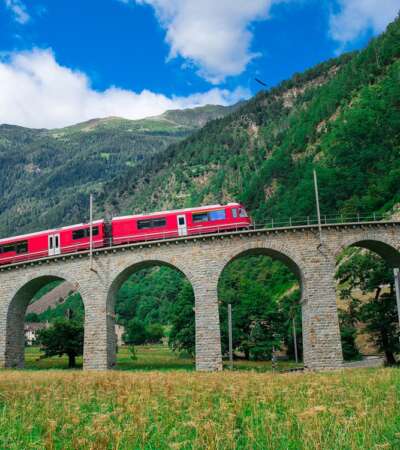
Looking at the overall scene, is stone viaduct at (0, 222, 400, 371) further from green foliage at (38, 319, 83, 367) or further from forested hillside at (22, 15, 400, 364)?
green foliage at (38, 319, 83, 367)

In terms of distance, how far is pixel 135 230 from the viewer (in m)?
38.6

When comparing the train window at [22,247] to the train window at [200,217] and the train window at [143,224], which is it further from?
the train window at [200,217]

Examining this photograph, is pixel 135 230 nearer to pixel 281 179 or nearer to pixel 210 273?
pixel 210 273


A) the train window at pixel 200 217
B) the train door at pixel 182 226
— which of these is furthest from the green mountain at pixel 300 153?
the train door at pixel 182 226

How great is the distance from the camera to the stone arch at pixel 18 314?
3878 centimetres

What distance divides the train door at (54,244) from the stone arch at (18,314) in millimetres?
1811

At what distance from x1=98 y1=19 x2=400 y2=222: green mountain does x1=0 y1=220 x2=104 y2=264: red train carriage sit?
148 ft

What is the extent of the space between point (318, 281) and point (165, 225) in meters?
13.1

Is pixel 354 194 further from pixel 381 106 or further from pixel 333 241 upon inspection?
pixel 333 241

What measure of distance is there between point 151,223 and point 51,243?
9330 millimetres

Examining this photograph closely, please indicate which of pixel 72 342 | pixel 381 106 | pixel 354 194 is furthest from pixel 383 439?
pixel 381 106

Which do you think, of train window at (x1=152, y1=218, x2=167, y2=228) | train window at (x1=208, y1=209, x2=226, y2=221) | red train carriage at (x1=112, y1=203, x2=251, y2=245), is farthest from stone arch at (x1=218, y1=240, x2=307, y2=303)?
train window at (x1=152, y1=218, x2=167, y2=228)

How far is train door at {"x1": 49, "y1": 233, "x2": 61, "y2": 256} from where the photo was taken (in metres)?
39.8

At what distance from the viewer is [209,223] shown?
37.6 meters
